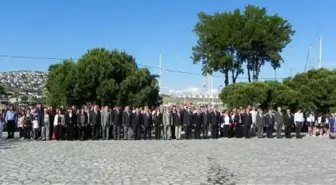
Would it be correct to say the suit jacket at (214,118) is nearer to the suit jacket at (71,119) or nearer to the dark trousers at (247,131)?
the dark trousers at (247,131)

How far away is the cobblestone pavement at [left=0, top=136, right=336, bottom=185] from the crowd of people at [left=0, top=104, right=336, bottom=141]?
156 inches

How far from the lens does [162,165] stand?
49.5 ft

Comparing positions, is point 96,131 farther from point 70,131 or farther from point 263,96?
point 263,96

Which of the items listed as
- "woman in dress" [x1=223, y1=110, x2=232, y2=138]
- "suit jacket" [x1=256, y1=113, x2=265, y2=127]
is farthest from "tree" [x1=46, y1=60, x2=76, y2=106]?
"suit jacket" [x1=256, y1=113, x2=265, y2=127]

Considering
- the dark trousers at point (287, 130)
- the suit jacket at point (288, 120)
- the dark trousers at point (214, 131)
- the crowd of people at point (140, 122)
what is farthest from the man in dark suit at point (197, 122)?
the dark trousers at point (287, 130)

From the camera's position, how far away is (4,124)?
27.5 meters

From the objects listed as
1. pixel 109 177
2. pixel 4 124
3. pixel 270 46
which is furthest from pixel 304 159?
pixel 270 46

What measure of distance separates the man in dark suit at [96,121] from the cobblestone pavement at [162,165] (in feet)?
14.8

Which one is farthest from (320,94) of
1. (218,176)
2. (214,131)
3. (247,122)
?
(218,176)

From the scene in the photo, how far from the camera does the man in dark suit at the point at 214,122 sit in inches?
1125

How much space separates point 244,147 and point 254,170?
804 centimetres

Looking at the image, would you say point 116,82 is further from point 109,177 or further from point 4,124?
point 109,177

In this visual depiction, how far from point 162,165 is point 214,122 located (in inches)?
543

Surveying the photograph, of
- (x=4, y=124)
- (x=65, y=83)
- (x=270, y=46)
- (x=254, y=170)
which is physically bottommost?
(x=254, y=170)
